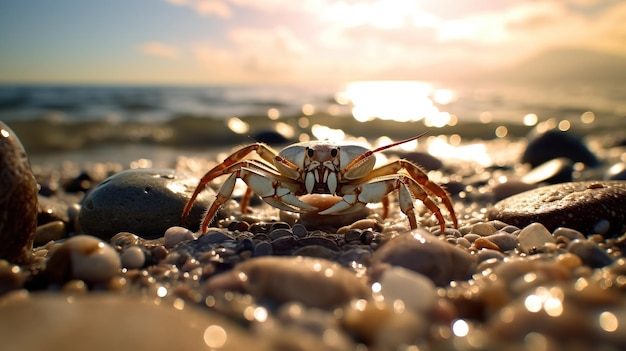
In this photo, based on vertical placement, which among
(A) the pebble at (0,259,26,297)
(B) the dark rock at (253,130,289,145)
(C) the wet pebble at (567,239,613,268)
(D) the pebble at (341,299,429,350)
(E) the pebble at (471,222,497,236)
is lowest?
(B) the dark rock at (253,130,289,145)

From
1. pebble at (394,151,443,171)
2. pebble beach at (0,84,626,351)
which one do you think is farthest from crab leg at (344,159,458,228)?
pebble at (394,151,443,171)

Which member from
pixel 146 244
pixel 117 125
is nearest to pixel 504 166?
pixel 146 244

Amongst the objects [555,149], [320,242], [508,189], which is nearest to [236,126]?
[555,149]

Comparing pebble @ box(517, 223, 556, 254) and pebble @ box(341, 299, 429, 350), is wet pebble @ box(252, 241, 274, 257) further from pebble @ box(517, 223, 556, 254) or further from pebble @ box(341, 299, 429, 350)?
pebble @ box(517, 223, 556, 254)

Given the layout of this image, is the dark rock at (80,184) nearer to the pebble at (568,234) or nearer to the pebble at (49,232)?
the pebble at (49,232)

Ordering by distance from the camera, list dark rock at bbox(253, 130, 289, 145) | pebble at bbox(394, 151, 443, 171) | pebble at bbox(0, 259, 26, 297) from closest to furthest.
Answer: pebble at bbox(0, 259, 26, 297) < pebble at bbox(394, 151, 443, 171) < dark rock at bbox(253, 130, 289, 145)

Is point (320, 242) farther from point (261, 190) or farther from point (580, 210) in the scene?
point (580, 210)
